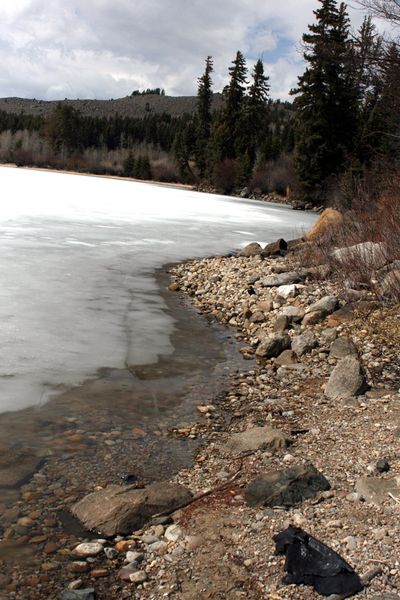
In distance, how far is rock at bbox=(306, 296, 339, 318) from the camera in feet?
24.5

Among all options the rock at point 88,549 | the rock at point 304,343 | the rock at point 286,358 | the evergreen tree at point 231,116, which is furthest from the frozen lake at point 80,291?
the evergreen tree at point 231,116

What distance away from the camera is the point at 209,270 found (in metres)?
11.2

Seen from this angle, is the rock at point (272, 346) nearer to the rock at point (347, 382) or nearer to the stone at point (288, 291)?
the rock at point (347, 382)

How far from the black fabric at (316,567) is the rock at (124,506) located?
84 centimetres

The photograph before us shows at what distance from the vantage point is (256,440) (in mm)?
4098

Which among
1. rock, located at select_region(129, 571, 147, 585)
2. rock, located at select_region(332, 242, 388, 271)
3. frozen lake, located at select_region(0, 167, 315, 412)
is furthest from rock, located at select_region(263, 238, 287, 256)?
rock, located at select_region(129, 571, 147, 585)

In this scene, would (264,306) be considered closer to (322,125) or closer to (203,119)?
(322,125)

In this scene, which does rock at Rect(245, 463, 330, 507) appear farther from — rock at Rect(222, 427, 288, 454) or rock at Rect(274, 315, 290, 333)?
rock at Rect(274, 315, 290, 333)

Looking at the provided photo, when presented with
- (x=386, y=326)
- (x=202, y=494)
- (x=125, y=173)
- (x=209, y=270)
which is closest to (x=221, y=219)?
(x=209, y=270)

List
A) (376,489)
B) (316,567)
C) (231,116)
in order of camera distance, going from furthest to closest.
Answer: (231,116) < (376,489) < (316,567)

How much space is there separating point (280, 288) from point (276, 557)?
20.7 feet

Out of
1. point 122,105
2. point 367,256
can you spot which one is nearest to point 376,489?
point 367,256

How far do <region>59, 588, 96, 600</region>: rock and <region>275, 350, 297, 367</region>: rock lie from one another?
12.9 ft

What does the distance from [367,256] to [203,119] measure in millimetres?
54314
